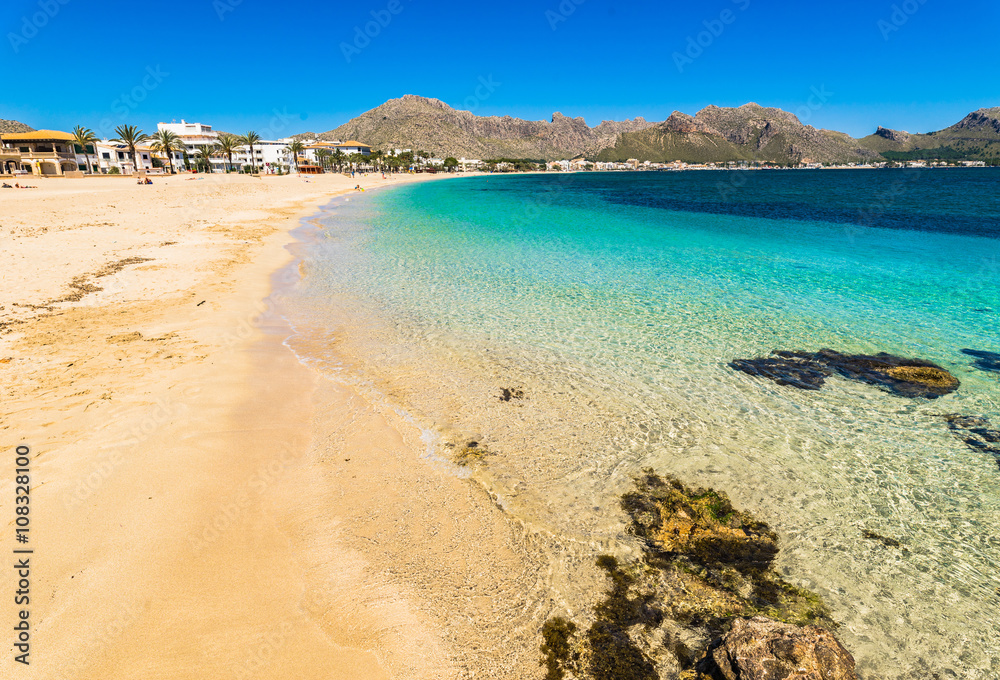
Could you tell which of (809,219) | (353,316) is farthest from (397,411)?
(809,219)

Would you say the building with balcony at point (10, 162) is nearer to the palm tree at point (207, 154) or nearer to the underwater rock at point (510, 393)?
the palm tree at point (207, 154)

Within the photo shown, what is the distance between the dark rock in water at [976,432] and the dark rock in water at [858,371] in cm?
82

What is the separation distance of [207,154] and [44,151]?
38.4m

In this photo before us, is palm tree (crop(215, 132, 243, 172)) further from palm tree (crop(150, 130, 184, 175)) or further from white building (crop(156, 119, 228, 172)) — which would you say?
palm tree (crop(150, 130, 184, 175))

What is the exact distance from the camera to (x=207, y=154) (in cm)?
11019

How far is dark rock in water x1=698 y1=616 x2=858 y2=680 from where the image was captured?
3.38m

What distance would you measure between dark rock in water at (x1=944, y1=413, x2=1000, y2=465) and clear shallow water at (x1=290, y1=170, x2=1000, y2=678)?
0.22 m

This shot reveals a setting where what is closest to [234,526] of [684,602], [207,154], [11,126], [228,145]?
[684,602]

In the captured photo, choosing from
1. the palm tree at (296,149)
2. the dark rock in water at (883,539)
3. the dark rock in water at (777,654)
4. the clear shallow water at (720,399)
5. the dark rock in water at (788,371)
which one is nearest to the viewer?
the dark rock in water at (777,654)

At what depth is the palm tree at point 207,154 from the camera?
108m

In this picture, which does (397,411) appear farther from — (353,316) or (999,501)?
(999,501)

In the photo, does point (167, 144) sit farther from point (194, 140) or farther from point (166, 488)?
point (166, 488)

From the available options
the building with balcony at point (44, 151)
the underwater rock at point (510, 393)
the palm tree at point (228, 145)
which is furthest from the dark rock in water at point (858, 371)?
the palm tree at point (228, 145)

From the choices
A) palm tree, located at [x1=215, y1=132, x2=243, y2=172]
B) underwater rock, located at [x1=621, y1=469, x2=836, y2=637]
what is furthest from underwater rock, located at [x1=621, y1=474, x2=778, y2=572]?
palm tree, located at [x1=215, y1=132, x2=243, y2=172]
